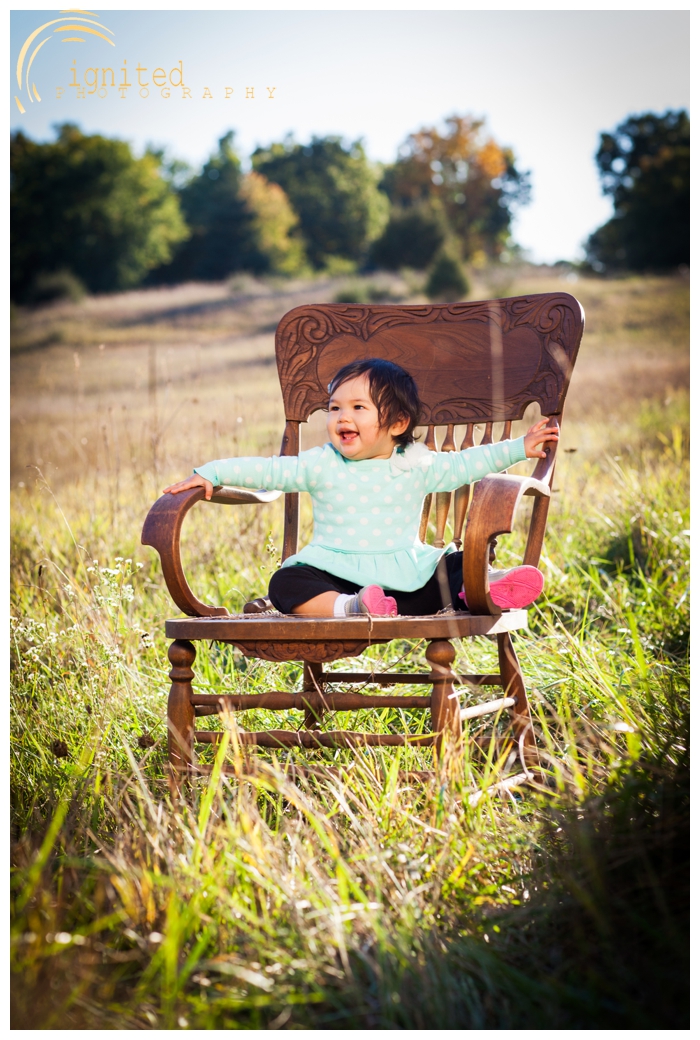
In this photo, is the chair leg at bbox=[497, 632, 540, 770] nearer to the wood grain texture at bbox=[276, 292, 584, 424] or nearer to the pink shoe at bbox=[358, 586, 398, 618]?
the pink shoe at bbox=[358, 586, 398, 618]

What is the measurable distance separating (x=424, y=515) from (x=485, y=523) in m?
0.85

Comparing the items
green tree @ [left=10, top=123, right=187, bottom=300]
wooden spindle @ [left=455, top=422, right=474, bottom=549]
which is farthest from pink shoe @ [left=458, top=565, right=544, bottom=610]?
green tree @ [left=10, top=123, right=187, bottom=300]

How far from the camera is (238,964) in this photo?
1.26 metres

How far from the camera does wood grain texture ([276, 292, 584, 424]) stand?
242 cm

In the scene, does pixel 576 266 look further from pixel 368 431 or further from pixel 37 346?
pixel 368 431

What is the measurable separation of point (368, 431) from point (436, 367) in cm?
49

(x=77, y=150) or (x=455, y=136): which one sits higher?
(x=455, y=136)

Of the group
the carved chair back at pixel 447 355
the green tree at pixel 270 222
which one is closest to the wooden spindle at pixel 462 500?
the carved chair back at pixel 447 355

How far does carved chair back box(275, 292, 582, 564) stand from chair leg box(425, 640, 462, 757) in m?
0.75

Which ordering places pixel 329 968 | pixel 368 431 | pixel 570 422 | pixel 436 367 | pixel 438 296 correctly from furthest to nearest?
pixel 438 296 < pixel 570 422 < pixel 436 367 < pixel 368 431 < pixel 329 968

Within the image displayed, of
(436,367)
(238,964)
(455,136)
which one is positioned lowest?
(238,964)

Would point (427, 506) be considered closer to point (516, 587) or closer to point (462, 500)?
point (462, 500)

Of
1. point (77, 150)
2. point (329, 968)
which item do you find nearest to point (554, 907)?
point (329, 968)

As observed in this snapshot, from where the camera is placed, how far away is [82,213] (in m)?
23.0
